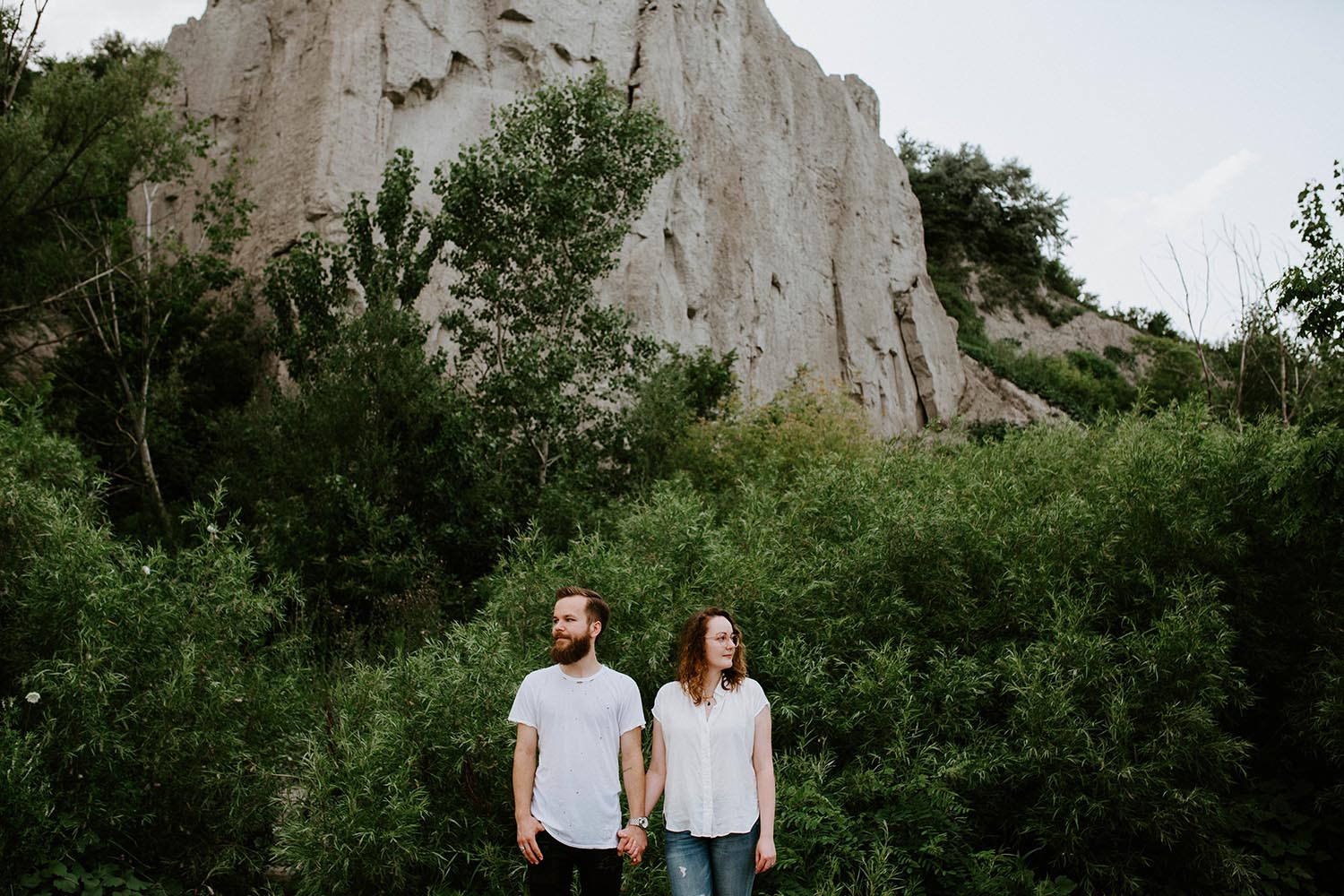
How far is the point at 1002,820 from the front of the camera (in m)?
6.80

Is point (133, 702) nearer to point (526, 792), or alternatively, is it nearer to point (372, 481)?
point (526, 792)

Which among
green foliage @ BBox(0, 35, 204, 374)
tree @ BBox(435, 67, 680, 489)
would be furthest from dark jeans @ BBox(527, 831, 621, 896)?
green foliage @ BBox(0, 35, 204, 374)

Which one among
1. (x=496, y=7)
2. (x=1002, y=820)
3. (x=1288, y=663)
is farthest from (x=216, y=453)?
(x=1288, y=663)

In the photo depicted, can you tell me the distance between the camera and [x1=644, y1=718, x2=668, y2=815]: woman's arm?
4113 millimetres

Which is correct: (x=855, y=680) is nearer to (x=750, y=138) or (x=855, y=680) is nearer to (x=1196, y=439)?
(x=1196, y=439)

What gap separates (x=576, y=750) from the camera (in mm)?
4020

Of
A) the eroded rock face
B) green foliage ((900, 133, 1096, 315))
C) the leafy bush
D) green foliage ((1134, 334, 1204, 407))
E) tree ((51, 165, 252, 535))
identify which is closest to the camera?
the leafy bush

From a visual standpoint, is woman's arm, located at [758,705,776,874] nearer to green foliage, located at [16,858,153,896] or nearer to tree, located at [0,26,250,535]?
green foliage, located at [16,858,153,896]

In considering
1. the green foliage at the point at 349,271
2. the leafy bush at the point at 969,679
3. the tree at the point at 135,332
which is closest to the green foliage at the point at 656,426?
the green foliage at the point at 349,271

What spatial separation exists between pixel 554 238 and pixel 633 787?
11.1 m

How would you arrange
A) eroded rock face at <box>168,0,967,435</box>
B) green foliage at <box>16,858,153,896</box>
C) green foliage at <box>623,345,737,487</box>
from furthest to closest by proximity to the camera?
eroded rock face at <box>168,0,967,435</box>
green foliage at <box>623,345,737,487</box>
green foliage at <box>16,858,153,896</box>

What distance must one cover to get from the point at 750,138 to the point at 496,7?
701 cm

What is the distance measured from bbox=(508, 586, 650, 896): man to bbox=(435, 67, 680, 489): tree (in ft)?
31.7

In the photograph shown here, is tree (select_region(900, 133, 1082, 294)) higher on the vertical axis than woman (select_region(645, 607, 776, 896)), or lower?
higher
